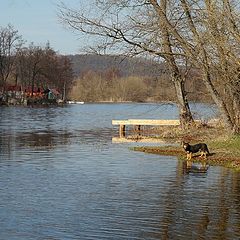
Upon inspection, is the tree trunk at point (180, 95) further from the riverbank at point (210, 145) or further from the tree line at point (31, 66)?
the tree line at point (31, 66)

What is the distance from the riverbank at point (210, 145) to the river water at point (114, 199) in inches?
51.2

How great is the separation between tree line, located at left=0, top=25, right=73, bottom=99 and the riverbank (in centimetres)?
7825

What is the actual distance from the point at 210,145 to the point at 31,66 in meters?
93.4

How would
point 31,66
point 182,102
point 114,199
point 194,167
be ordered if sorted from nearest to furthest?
point 114,199 < point 194,167 < point 182,102 < point 31,66

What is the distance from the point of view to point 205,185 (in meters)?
14.0

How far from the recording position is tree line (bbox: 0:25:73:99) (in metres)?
→ 105

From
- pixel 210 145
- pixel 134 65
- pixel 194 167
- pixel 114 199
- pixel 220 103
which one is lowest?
pixel 114 199

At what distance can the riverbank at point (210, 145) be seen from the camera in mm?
19047

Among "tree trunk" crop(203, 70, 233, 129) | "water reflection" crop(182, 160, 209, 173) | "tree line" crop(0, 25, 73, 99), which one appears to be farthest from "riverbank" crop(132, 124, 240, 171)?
"tree line" crop(0, 25, 73, 99)

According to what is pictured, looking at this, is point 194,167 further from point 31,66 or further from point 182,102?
point 31,66

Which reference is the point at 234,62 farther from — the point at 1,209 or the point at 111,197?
the point at 1,209

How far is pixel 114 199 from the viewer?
12.0 metres

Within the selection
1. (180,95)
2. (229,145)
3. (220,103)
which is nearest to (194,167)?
(229,145)

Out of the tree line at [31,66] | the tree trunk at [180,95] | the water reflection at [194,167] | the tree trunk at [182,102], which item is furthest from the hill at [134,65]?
the tree line at [31,66]
